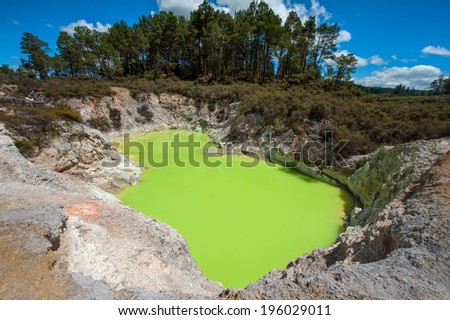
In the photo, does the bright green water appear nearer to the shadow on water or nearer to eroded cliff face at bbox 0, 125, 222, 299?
the shadow on water

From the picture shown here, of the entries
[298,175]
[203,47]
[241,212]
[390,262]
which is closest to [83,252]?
[390,262]

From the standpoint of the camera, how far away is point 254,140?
19.7 meters

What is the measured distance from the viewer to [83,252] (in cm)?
414

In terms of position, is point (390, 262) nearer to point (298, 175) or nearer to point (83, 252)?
point (83, 252)

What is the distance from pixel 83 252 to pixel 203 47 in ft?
128

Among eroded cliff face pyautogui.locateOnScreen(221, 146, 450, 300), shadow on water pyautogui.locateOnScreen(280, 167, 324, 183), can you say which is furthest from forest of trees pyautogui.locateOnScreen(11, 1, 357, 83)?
eroded cliff face pyautogui.locateOnScreen(221, 146, 450, 300)

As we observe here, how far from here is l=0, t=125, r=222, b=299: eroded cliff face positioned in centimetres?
305

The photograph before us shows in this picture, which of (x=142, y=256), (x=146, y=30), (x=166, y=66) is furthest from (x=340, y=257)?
(x=146, y=30)

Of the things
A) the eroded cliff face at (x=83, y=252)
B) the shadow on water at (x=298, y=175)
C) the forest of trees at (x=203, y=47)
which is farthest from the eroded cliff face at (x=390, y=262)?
the forest of trees at (x=203, y=47)

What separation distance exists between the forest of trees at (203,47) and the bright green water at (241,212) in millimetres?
25577

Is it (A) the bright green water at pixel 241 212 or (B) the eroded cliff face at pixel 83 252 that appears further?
(A) the bright green water at pixel 241 212

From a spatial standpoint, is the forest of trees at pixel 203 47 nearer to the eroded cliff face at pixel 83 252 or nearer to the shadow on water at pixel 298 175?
the shadow on water at pixel 298 175

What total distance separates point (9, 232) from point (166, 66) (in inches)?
1660

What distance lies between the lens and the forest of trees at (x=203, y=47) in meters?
34.5
